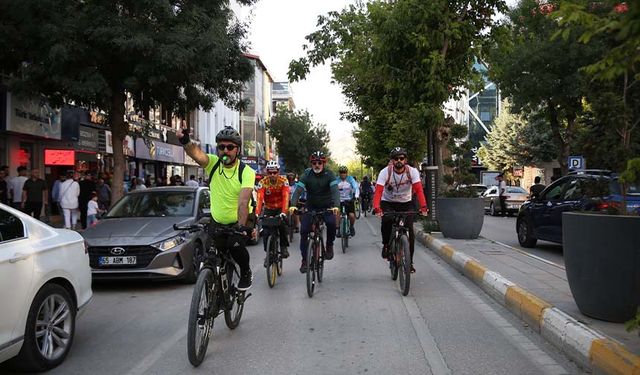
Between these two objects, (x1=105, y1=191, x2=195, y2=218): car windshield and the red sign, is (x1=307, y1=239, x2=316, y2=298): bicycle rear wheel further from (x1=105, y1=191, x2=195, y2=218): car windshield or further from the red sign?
the red sign

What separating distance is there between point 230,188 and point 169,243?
8.69ft

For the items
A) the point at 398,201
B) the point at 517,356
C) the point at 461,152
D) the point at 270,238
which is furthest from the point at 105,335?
the point at 461,152

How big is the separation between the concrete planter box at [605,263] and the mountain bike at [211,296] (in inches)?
121

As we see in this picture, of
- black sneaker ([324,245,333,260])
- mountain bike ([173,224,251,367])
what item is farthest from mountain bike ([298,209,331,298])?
mountain bike ([173,224,251,367])

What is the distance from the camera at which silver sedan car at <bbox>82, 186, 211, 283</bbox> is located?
24.8 ft

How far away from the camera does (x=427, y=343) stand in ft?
17.4

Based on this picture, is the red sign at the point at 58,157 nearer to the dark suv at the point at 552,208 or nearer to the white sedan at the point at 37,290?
the dark suv at the point at 552,208

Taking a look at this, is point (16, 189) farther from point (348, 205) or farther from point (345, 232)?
point (345, 232)

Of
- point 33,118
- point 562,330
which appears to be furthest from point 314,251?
point 33,118

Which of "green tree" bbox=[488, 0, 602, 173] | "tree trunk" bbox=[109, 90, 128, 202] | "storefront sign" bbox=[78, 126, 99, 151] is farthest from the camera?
"green tree" bbox=[488, 0, 602, 173]

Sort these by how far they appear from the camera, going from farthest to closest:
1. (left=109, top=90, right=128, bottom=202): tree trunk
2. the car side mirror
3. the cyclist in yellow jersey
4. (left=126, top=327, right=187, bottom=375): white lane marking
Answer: (left=109, top=90, right=128, bottom=202): tree trunk, the car side mirror, the cyclist in yellow jersey, (left=126, top=327, right=187, bottom=375): white lane marking

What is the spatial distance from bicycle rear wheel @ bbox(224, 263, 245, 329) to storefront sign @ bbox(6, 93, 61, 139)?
453 inches

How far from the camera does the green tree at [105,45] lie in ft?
42.0

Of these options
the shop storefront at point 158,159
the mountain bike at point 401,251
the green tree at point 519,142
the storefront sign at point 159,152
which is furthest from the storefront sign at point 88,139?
the green tree at point 519,142
